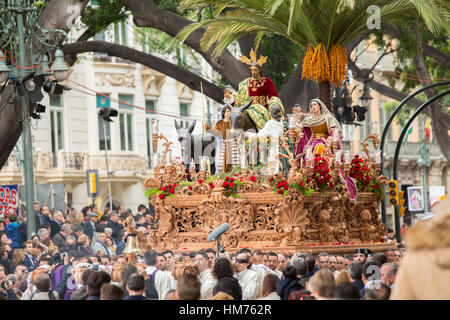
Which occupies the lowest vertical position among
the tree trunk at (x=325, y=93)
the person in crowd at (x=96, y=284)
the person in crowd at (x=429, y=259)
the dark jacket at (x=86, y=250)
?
the dark jacket at (x=86, y=250)

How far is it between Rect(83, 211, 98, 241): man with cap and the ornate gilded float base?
16.4 feet

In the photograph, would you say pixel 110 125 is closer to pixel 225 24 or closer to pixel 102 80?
pixel 102 80

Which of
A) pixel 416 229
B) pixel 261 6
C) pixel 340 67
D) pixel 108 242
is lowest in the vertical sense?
→ pixel 108 242

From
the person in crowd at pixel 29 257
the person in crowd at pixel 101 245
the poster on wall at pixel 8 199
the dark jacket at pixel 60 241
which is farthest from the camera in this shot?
the poster on wall at pixel 8 199

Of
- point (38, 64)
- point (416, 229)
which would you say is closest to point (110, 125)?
point (38, 64)

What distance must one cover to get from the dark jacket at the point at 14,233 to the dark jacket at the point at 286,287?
10599mm

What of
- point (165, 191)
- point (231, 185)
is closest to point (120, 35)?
point (165, 191)

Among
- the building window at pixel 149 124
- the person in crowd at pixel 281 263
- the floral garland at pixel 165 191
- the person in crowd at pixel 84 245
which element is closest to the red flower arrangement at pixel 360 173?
the floral garland at pixel 165 191

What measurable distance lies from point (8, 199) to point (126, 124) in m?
22.1

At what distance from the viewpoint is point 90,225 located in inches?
810

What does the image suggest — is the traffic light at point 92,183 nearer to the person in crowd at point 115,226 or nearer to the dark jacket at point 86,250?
the person in crowd at point 115,226

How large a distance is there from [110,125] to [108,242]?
22.3 meters

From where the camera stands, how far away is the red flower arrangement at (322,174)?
14.5m

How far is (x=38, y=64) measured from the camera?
18031mm
